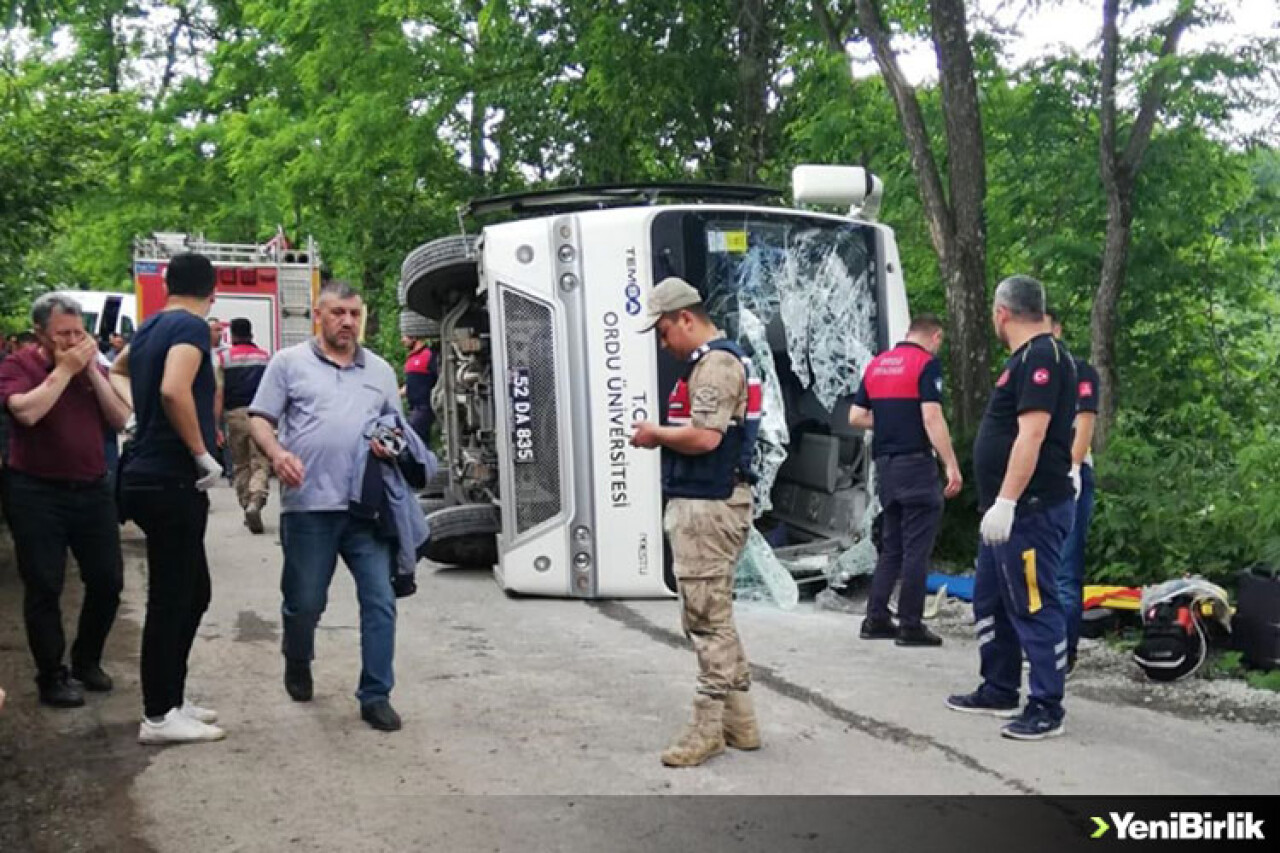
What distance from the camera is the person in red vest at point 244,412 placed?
11.8 m

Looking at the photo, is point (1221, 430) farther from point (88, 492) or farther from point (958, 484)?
point (88, 492)

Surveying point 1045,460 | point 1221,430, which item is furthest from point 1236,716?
point 1221,430

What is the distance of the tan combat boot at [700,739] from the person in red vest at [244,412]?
7.44 metres

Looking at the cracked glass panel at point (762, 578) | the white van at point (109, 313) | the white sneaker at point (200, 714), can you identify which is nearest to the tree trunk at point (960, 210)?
the cracked glass panel at point (762, 578)

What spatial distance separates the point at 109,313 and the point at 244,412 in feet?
38.5

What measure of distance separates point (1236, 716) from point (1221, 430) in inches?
196

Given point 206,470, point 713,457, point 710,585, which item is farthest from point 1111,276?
point 206,470

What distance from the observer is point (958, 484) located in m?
7.63

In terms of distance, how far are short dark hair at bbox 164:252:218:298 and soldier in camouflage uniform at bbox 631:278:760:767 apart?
5.98 ft

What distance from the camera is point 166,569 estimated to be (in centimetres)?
530

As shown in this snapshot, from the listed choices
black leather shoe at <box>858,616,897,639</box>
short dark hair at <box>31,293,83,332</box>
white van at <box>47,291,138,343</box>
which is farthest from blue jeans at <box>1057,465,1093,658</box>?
white van at <box>47,291,138,343</box>

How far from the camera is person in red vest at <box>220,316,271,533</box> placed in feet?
38.7

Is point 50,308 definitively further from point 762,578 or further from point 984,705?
point 762,578

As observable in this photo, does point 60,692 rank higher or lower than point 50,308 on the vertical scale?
lower
